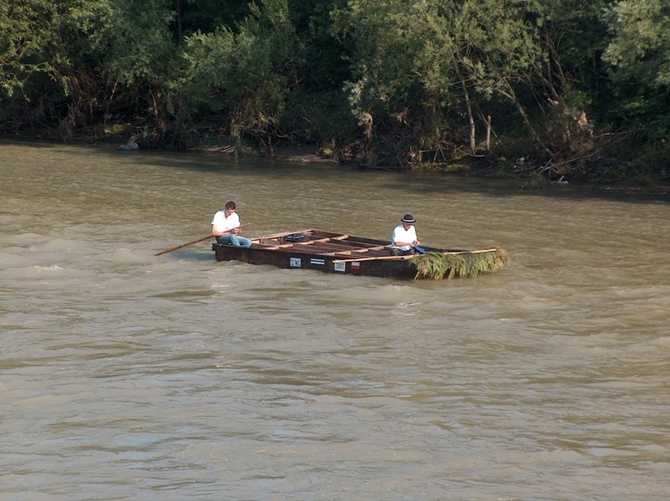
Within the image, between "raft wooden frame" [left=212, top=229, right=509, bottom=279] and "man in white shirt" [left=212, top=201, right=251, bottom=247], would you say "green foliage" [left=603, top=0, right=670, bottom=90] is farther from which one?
"man in white shirt" [left=212, top=201, right=251, bottom=247]

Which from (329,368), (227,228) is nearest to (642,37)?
(227,228)

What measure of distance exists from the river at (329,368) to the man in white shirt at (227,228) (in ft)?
1.85

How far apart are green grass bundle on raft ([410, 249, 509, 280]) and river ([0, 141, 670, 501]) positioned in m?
0.23

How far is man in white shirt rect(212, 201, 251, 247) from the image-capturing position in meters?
18.8

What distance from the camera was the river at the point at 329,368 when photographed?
9.20m

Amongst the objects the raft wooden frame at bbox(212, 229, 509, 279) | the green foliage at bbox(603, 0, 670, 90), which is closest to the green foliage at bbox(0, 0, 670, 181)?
the green foliage at bbox(603, 0, 670, 90)

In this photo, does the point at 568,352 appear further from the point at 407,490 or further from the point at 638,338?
the point at 407,490

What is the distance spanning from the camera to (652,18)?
26203 mm

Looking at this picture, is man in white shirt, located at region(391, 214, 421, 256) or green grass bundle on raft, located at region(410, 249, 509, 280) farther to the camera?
man in white shirt, located at region(391, 214, 421, 256)

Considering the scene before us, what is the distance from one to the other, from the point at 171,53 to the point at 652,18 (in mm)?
19106

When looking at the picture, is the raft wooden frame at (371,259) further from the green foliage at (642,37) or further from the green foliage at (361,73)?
the green foliage at (361,73)

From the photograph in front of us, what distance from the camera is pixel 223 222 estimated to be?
1897 centimetres

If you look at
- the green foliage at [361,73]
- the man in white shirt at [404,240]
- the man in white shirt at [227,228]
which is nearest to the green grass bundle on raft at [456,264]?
the man in white shirt at [404,240]

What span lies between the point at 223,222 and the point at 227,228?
5.4 inches
